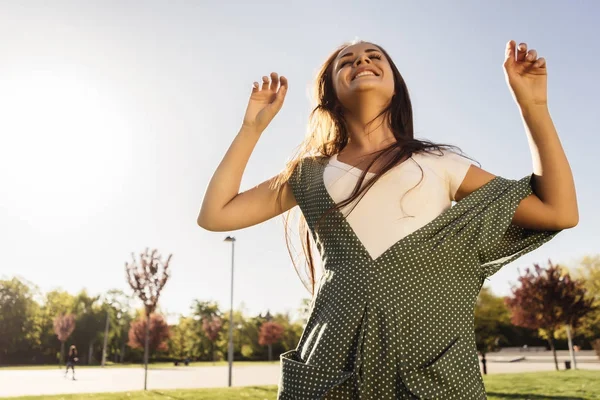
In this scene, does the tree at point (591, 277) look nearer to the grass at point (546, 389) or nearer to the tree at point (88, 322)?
the grass at point (546, 389)

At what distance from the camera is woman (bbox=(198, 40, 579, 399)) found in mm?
1213

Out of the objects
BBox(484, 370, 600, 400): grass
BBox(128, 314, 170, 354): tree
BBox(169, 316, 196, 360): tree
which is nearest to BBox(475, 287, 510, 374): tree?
BBox(484, 370, 600, 400): grass

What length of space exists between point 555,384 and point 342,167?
14.8 meters

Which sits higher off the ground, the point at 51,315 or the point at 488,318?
the point at 51,315

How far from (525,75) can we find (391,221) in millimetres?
599

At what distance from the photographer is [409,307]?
49.0 inches

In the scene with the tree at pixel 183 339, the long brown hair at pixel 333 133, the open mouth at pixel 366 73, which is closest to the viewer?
the long brown hair at pixel 333 133

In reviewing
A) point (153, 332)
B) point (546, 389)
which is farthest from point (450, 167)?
point (153, 332)

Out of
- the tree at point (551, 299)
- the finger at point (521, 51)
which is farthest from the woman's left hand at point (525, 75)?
the tree at point (551, 299)

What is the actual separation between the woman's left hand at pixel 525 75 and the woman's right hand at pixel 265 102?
732mm

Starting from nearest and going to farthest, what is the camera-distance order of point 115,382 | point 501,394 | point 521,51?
point 521,51 → point 501,394 → point 115,382

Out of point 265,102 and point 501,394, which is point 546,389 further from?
point 265,102

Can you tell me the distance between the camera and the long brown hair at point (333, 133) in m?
1.61

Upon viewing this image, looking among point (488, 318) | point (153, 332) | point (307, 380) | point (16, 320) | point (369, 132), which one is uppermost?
point (16, 320)
